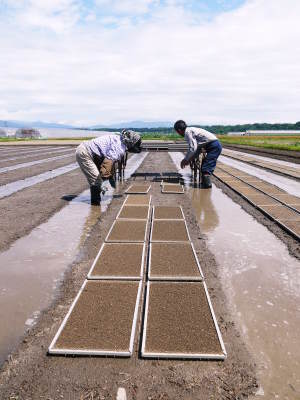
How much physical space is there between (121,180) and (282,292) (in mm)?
7363

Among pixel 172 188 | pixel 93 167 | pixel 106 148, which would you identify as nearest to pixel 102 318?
pixel 93 167

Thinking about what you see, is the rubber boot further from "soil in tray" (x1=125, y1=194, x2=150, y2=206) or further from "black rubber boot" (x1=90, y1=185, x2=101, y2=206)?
"black rubber boot" (x1=90, y1=185, x2=101, y2=206)

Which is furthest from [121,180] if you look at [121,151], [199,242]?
[199,242]

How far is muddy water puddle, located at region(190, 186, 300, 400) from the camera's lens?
6.29ft

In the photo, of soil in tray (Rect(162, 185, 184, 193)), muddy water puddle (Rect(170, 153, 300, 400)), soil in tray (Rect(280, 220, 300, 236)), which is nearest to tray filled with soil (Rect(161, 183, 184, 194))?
soil in tray (Rect(162, 185, 184, 193))

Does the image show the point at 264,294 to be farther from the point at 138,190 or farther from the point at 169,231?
the point at 138,190

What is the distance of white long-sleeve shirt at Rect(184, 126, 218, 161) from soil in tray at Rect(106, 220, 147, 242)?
130 inches

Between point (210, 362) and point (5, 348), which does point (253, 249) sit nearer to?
point (210, 362)

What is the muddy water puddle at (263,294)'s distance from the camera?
191 cm

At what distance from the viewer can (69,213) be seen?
5.77 m

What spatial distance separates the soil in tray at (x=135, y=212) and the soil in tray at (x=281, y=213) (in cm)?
209

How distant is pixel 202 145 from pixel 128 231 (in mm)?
4350

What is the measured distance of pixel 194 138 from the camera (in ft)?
26.1

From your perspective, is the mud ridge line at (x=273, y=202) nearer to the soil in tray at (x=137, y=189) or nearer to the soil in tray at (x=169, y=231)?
the soil in tray at (x=169, y=231)
